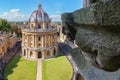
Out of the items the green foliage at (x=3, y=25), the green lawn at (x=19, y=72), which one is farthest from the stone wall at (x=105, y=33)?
the green foliage at (x=3, y=25)

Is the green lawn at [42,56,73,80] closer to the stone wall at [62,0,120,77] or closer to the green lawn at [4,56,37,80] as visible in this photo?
the green lawn at [4,56,37,80]

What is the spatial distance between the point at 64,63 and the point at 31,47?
11652 millimetres

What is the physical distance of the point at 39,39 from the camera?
46.6 m

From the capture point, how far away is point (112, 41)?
1871 mm

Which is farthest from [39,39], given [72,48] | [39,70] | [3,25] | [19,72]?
[72,48]

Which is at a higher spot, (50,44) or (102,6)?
(102,6)

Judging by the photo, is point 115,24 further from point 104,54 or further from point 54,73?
point 54,73

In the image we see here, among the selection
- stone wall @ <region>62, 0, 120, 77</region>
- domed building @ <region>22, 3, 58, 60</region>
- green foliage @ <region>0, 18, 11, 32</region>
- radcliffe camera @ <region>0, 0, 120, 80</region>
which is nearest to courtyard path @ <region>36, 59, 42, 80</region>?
radcliffe camera @ <region>0, 0, 120, 80</region>

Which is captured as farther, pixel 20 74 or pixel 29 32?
pixel 29 32

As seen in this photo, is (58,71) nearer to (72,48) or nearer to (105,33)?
(72,48)

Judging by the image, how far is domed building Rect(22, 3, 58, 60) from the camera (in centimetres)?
4584

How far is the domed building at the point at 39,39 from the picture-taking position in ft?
150

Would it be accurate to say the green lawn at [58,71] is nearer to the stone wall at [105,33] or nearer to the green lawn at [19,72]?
the green lawn at [19,72]

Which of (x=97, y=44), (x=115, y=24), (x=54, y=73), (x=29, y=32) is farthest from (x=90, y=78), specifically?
(x=29, y=32)
